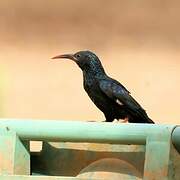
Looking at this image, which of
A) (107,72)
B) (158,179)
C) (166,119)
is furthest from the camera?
(107,72)

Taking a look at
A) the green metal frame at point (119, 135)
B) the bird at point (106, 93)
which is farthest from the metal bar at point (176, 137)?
the bird at point (106, 93)

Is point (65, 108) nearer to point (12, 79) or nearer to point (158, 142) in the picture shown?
point (12, 79)

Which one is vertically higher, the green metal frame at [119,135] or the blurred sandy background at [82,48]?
the blurred sandy background at [82,48]

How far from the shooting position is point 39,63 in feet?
9.07

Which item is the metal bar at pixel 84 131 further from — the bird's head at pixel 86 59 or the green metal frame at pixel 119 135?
the bird's head at pixel 86 59

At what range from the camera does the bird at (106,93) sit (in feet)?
8.27

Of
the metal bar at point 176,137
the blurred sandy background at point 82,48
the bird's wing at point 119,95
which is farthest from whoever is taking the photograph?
the blurred sandy background at point 82,48

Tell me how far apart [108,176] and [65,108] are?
1592 millimetres

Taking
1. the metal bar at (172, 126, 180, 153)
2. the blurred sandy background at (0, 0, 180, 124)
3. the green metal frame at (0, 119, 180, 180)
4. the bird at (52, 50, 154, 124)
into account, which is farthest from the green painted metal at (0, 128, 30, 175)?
the blurred sandy background at (0, 0, 180, 124)

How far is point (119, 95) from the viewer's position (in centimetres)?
254

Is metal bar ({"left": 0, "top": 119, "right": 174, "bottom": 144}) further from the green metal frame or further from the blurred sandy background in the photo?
the blurred sandy background

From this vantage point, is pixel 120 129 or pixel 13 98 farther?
pixel 13 98

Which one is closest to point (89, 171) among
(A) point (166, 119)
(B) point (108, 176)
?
(B) point (108, 176)

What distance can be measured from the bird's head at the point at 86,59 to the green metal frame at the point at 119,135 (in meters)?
1.41
